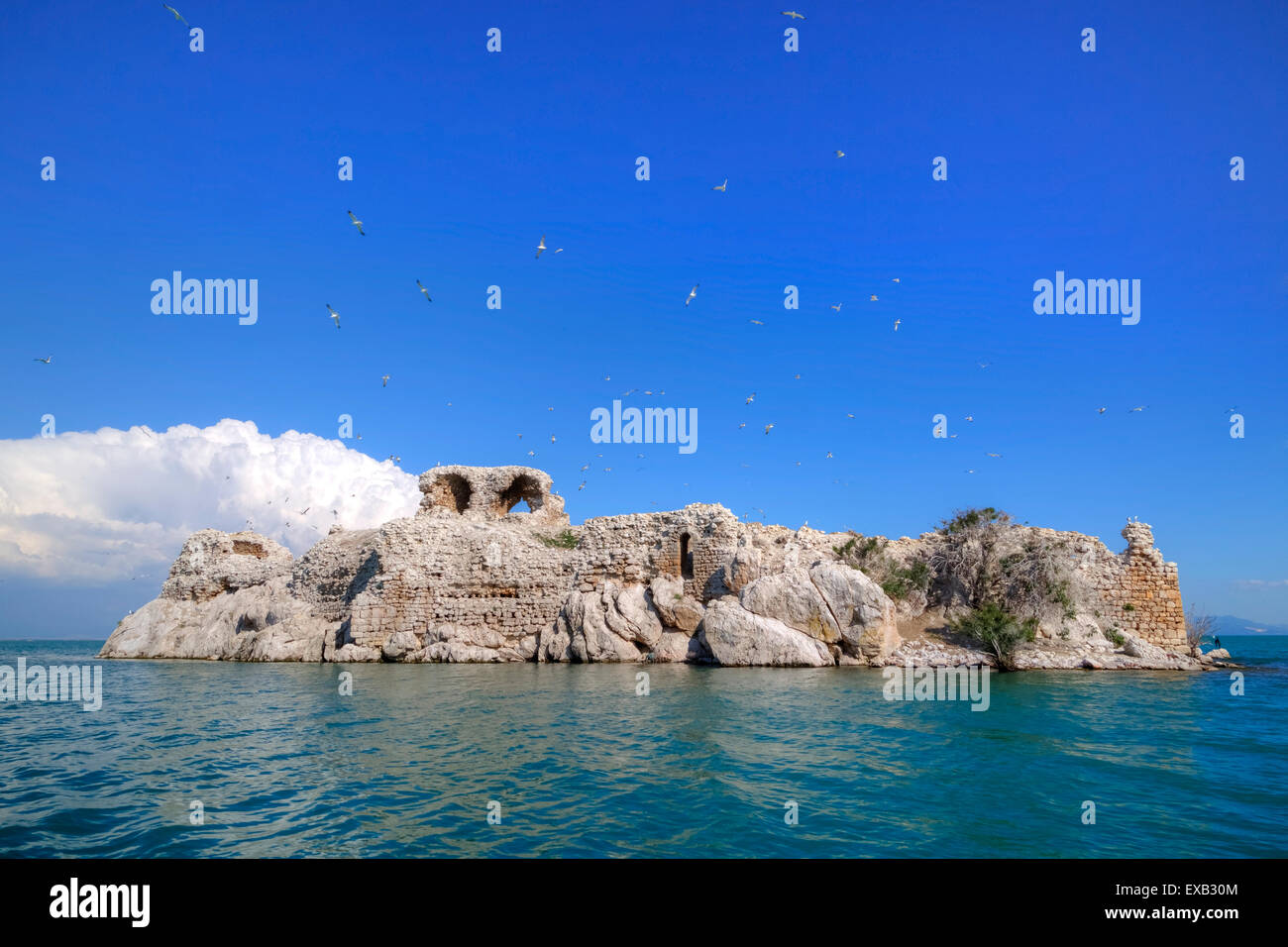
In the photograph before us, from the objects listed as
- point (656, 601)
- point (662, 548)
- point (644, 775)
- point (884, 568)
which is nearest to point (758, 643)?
point (656, 601)

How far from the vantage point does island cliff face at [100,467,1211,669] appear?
835 inches

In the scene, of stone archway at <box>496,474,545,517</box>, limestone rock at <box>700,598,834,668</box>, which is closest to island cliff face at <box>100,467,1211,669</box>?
limestone rock at <box>700,598,834,668</box>

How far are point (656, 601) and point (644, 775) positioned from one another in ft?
51.6

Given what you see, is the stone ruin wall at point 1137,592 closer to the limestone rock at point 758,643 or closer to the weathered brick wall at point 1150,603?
the weathered brick wall at point 1150,603

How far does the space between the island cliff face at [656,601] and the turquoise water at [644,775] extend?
652 cm

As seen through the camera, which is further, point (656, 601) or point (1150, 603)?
point (1150, 603)

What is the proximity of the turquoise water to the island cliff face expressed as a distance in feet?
21.4

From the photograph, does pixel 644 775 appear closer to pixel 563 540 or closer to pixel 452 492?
pixel 563 540

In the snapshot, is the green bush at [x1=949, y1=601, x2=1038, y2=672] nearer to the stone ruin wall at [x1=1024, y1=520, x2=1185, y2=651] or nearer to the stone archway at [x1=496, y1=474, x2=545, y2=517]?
the stone ruin wall at [x1=1024, y1=520, x2=1185, y2=651]

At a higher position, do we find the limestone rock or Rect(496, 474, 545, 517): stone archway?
Rect(496, 474, 545, 517): stone archway

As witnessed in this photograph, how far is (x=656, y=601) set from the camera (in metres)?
23.5

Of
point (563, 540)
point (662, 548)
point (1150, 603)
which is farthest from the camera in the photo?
point (563, 540)
